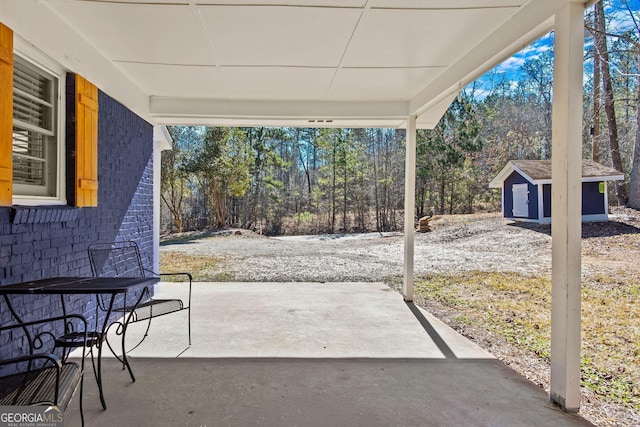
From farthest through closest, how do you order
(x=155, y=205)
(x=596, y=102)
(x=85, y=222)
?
(x=596, y=102) → (x=155, y=205) → (x=85, y=222)

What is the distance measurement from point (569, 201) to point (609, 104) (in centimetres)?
1024

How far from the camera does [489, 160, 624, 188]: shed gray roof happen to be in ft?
35.0

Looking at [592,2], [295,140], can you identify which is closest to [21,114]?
[592,2]

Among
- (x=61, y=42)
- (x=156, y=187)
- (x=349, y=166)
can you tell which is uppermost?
(x=349, y=166)

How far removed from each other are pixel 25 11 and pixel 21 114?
654mm

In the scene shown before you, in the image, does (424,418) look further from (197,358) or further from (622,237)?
(622,237)

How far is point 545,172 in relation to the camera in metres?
11.7

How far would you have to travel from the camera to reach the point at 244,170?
47.9 ft

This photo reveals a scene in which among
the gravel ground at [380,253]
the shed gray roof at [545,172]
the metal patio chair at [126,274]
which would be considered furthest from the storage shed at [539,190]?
the metal patio chair at [126,274]

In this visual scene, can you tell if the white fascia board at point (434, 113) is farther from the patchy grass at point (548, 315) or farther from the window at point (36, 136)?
the window at point (36, 136)

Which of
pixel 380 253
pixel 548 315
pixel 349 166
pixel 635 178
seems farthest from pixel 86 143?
pixel 349 166

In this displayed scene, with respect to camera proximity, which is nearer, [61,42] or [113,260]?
[61,42]

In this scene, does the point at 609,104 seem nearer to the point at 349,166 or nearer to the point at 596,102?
the point at 596,102

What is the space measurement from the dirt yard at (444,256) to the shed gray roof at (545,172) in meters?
1.19
